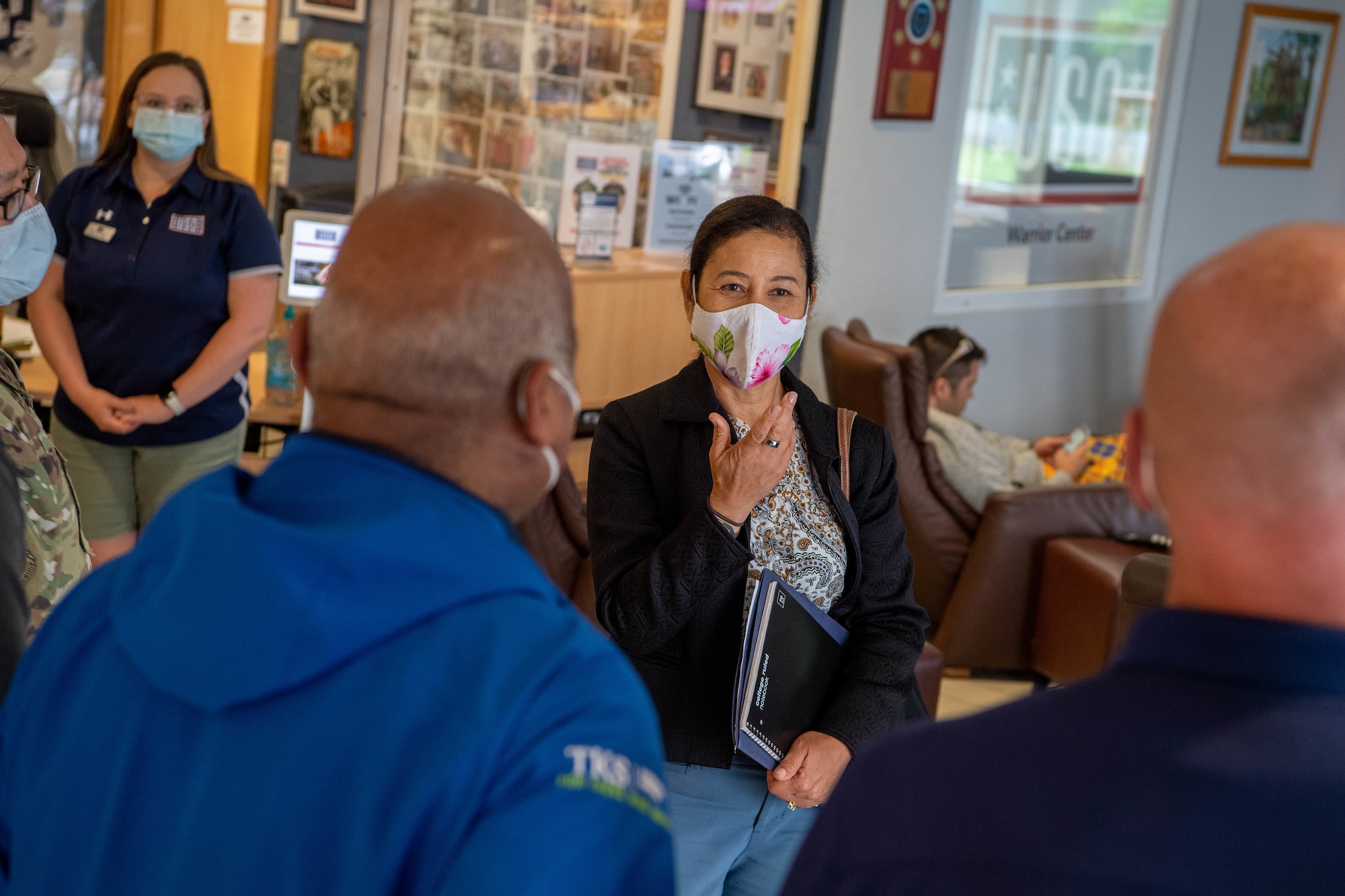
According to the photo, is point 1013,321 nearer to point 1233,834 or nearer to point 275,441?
point 275,441

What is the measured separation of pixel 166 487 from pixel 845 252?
2791mm

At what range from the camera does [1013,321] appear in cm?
579

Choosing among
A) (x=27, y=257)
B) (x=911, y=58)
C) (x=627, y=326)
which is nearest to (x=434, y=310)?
(x=27, y=257)

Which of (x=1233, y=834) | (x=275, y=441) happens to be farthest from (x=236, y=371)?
(x=1233, y=834)

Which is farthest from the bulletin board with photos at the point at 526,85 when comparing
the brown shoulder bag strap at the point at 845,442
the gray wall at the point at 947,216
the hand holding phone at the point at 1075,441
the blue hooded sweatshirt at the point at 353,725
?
the blue hooded sweatshirt at the point at 353,725

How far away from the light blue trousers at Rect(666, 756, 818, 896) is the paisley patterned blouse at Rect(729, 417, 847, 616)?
0.85ft

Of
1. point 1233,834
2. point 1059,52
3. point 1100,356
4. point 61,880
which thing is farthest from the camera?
point 1100,356

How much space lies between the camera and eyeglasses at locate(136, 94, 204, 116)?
10.3 feet

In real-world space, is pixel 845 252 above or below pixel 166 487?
above

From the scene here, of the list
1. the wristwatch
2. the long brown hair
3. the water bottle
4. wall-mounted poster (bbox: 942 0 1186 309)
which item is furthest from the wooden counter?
the wristwatch

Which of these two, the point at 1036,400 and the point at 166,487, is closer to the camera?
the point at 166,487

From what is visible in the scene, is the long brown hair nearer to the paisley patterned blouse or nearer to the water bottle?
the water bottle

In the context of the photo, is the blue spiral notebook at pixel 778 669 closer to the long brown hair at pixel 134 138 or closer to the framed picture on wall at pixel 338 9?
the long brown hair at pixel 134 138

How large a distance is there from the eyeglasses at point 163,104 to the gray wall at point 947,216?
248 cm
